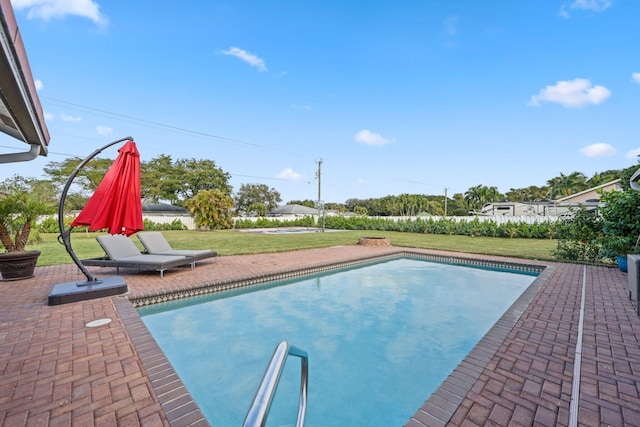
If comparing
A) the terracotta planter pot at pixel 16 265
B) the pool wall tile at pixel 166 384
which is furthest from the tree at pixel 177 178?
the pool wall tile at pixel 166 384

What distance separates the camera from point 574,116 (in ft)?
47.1

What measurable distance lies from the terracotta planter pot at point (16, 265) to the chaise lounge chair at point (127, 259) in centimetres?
91

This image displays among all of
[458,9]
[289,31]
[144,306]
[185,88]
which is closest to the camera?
[144,306]

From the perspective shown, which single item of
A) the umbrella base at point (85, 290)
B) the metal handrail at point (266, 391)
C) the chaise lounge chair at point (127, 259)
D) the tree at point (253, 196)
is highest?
the tree at point (253, 196)

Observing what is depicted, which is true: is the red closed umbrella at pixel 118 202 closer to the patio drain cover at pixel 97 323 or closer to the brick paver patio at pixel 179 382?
the brick paver patio at pixel 179 382

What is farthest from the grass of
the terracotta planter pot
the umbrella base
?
the umbrella base

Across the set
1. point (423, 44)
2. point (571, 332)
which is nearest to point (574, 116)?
point (423, 44)

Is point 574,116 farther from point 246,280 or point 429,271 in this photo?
point 246,280

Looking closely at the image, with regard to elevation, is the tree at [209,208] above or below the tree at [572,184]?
below

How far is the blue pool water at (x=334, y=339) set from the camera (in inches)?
113

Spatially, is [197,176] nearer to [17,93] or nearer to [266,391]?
[17,93]

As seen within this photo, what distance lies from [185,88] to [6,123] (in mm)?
16326

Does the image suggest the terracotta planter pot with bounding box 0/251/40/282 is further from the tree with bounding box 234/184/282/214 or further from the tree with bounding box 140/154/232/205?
the tree with bounding box 234/184/282/214

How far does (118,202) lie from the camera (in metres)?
4.55
